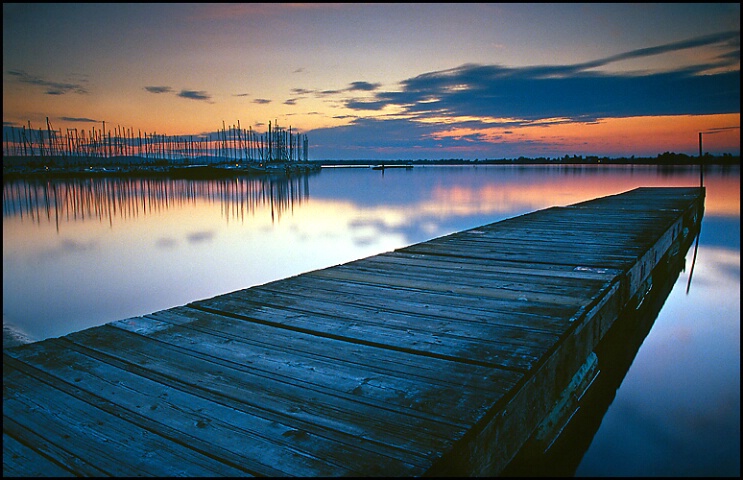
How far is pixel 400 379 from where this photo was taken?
2059 millimetres

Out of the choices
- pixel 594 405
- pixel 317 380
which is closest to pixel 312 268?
pixel 594 405

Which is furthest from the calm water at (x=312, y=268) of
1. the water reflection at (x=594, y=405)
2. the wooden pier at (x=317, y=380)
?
the wooden pier at (x=317, y=380)

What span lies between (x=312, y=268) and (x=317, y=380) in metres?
7.22

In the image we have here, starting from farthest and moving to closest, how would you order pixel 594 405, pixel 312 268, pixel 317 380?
pixel 312 268 → pixel 594 405 → pixel 317 380

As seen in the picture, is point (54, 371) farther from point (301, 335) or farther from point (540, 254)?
point (540, 254)

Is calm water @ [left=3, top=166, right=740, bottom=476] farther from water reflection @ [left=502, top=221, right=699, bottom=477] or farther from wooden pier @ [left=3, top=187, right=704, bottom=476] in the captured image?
wooden pier @ [left=3, top=187, right=704, bottom=476]

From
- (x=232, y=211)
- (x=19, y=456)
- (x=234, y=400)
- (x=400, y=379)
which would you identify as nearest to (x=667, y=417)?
(x=400, y=379)

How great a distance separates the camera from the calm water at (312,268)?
355 centimetres

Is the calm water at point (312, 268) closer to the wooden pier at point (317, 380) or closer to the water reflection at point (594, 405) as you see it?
the water reflection at point (594, 405)

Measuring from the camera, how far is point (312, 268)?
919 cm

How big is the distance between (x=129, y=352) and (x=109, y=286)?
6.32 m

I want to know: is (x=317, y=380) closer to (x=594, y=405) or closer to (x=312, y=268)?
(x=594, y=405)

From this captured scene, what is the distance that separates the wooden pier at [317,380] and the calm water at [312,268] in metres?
0.99

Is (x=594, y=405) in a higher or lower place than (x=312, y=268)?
lower
